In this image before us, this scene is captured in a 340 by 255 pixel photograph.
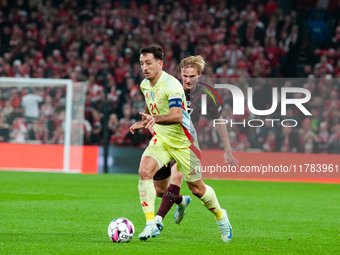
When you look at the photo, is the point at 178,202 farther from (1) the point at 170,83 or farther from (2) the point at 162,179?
(1) the point at 170,83

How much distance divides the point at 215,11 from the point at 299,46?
3886mm

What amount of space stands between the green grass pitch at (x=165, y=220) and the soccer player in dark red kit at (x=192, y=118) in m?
0.35

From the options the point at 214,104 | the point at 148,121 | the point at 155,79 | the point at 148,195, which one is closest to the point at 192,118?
the point at 214,104

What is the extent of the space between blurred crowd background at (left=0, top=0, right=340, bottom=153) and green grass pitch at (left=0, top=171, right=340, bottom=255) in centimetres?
277

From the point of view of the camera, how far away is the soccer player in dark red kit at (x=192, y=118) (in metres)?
6.13

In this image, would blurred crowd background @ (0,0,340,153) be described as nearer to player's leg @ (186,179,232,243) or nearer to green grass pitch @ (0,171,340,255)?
green grass pitch @ (0,171,340,255)

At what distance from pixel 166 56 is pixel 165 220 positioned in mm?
11678

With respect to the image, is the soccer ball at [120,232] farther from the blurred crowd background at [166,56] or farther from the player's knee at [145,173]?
the blurred crowd background at [166,56]

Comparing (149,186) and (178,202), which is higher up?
(149,186)

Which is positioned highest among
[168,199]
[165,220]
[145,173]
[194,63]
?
[194,63]

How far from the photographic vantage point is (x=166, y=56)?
18172 mm

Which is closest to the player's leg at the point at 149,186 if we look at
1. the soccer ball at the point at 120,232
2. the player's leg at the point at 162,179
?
the soccer ball at the point at 120,232

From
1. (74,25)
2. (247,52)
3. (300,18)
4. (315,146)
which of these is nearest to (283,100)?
(315,146)

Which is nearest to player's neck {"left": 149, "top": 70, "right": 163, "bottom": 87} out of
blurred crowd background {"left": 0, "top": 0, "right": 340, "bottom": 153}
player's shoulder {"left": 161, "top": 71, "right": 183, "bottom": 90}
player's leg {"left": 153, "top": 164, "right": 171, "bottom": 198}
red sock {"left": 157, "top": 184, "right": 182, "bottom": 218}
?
player's shoulder {"left": 161, "top": 71, "right": 183, "bottom": 90}
